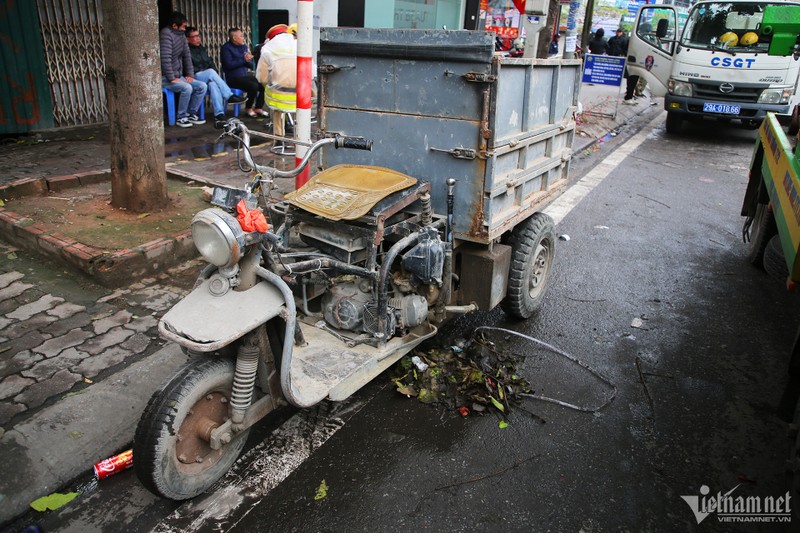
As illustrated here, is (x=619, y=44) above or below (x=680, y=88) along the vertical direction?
above

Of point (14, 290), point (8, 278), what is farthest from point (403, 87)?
point (8, 278)

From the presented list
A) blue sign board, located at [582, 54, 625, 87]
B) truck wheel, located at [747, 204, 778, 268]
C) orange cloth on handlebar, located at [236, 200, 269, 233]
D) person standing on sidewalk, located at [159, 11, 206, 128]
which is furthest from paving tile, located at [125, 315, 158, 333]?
blue sign board, located at [582, 54, 625, 87]

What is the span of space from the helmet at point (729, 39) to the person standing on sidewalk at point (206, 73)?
9.94m

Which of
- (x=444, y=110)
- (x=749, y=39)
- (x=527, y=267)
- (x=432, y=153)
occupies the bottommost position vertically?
(x=527, y=267)

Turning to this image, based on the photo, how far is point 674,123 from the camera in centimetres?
1364

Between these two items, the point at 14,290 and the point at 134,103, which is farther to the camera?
the point at 134,103

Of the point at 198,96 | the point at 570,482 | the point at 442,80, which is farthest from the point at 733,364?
the point at 198,96

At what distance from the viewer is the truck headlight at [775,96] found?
11.9 meters

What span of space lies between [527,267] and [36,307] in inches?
147

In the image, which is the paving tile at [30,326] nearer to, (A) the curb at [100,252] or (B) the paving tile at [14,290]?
(B) the paving tile at [14,290]

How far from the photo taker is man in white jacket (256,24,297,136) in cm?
868

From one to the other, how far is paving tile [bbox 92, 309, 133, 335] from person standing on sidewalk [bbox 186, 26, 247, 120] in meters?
6.61

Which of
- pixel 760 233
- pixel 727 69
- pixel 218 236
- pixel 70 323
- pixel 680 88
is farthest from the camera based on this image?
pixel 680 88

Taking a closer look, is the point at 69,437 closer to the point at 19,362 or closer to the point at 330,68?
the point at 19,362
